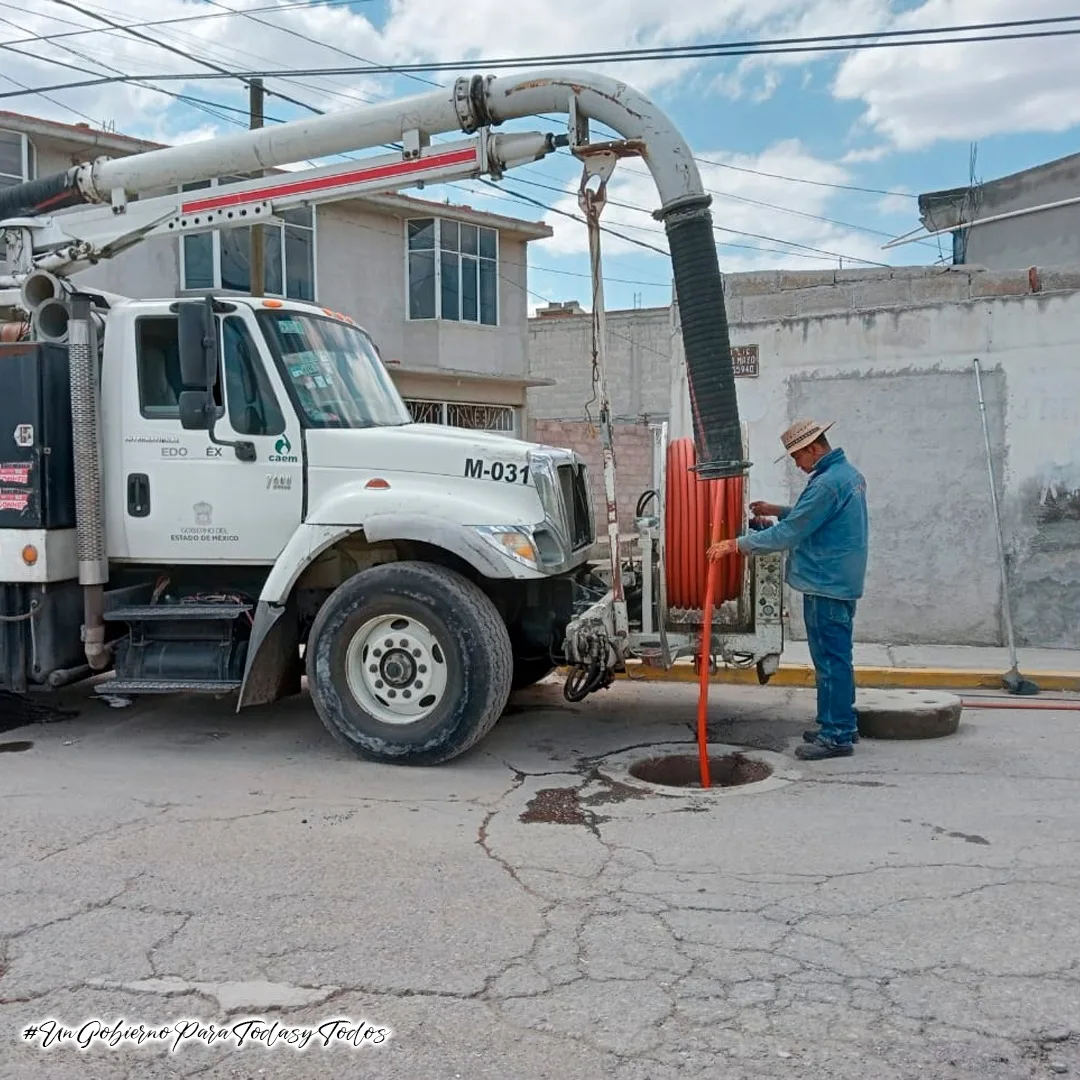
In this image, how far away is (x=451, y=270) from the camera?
23172 millimetres

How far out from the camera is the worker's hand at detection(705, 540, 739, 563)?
20.1 ft

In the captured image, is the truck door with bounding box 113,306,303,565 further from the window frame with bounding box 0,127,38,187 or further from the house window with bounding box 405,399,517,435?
the house window with bounding box 405,399,517,435

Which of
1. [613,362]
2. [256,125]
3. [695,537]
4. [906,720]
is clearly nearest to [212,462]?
[695,537]

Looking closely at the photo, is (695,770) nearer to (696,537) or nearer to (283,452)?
(696,537)

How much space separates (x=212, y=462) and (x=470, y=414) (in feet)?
58.4

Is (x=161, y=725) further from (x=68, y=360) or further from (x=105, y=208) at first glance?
(x=105, y=208)

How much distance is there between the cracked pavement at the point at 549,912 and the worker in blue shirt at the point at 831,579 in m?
0.26

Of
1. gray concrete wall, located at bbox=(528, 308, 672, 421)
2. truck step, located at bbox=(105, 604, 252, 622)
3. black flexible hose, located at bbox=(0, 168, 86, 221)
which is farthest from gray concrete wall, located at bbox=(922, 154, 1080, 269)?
gray concrete wall, located at bbox=(528, 308, 672, 421)

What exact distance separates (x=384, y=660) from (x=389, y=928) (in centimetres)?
239

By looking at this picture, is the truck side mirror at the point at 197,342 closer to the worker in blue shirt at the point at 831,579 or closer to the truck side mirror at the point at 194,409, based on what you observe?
the truck side mirror at the point at 194,409

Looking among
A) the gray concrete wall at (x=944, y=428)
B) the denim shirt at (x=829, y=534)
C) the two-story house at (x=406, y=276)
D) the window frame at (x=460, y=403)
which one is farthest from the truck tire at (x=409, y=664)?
the window frame at (x=460, y=403)

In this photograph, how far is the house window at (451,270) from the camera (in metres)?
22.7

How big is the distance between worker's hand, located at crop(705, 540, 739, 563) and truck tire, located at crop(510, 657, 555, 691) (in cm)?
160

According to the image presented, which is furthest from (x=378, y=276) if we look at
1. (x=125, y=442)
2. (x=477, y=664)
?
(x=477, y=664)
